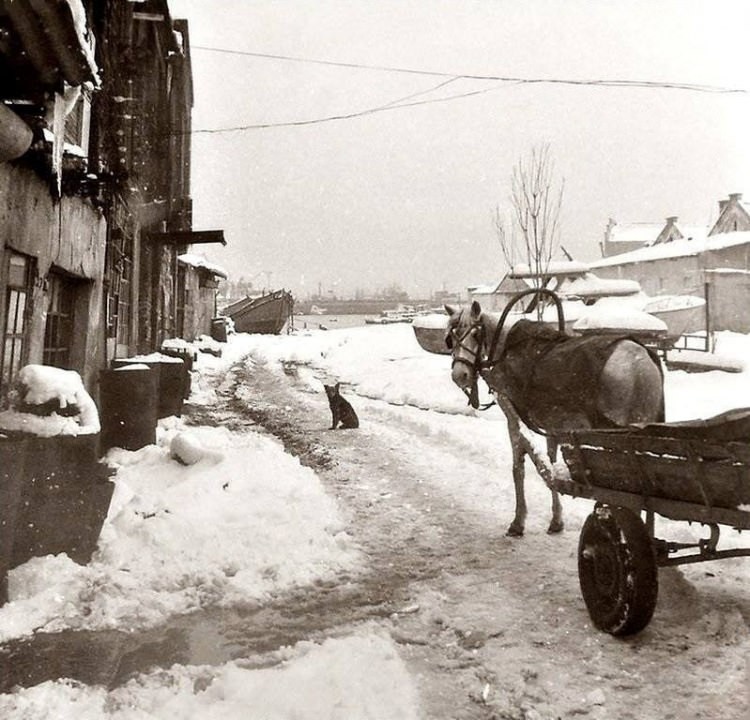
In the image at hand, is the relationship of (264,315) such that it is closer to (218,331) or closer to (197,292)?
(218,331)

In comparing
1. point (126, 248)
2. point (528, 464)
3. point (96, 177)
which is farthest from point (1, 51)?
point (126, 248)

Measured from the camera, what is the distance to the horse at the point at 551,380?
4.26 m

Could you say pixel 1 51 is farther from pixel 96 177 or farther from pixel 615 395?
pixel 615 395

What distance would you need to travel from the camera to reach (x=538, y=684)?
2.88 m

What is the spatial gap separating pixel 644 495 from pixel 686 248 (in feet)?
117

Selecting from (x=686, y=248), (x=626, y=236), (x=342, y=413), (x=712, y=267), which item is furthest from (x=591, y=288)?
(x=626, y=236)

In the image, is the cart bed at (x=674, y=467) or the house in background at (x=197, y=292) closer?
the cart bed at (x=674, y=467)

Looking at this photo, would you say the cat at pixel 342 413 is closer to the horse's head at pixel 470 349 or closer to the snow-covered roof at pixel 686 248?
the horse's head at pixel 470 349

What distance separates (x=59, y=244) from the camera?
680cm

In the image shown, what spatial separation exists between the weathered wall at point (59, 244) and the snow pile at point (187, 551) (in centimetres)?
218

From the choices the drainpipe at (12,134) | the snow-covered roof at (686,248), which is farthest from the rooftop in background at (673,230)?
the drainpipe at (12,134)

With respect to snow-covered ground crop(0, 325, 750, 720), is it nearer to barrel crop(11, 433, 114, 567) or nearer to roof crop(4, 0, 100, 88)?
barrel crop(11, 433, 114, 567)

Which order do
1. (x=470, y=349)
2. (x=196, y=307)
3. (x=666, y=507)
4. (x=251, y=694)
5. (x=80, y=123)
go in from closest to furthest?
(x=251, y=694)
(x=666, y=507)
(x=470, y=349)
(x=80, y=123)
(x=196, y=307)

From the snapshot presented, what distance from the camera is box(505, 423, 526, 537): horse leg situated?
5094mm
